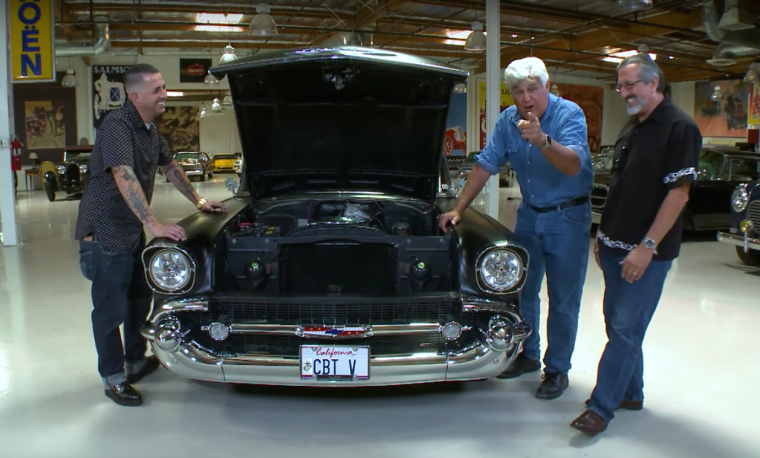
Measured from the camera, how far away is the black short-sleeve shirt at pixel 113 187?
2766 mm

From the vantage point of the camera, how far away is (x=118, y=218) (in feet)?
9.30

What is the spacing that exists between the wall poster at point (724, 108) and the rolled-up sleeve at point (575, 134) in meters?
21.9

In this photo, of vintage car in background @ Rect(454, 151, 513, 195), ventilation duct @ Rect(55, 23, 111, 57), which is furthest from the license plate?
ventilation duct @ Rect(55, 23, 111, 57)

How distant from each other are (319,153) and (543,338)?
1727 mm

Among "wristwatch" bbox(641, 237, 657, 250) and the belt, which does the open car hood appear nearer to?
the belt

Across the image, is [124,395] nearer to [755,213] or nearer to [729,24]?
[755,213]

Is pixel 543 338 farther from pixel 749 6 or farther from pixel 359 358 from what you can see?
pixel 749 6

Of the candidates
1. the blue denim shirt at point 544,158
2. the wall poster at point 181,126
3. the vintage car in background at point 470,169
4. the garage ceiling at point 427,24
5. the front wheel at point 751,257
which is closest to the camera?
the blue denim shirt at point 544,158

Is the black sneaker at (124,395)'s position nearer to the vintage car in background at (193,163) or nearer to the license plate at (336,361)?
the license plate at (336,361)

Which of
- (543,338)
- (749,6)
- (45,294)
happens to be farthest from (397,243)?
(749,6)

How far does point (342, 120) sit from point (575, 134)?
1.28 m

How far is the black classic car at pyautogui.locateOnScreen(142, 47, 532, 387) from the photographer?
2.53 meters

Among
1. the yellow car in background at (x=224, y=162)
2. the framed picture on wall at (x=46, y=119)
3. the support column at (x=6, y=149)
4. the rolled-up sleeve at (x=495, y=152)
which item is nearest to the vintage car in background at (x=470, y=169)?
the support column at (x=6, y=149)

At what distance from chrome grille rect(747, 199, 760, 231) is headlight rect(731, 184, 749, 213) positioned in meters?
0.06
